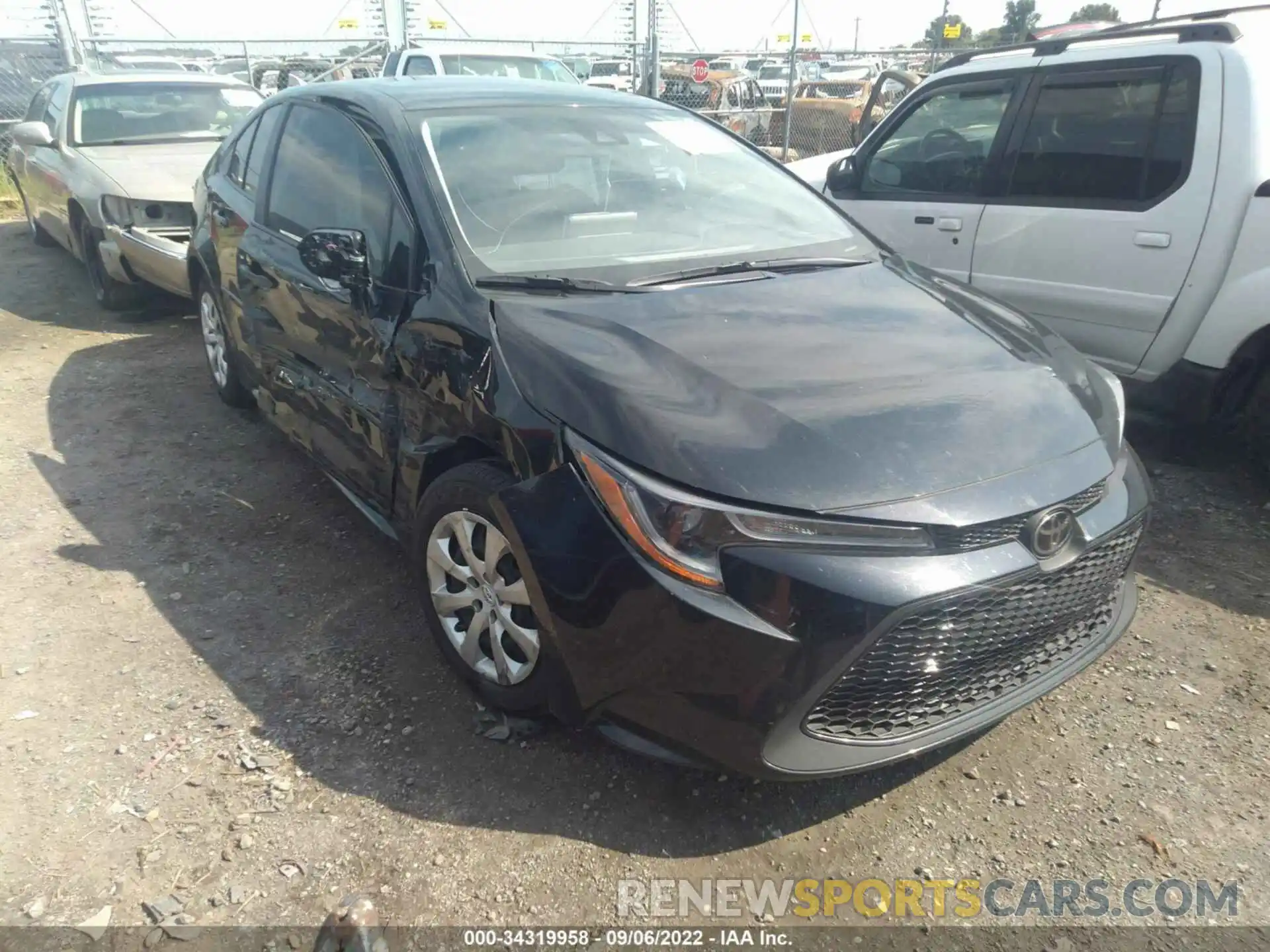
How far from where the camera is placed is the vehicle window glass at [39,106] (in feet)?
28.7

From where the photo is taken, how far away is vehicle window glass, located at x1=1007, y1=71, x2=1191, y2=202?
13.5ft

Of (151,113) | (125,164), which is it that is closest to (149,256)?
(125,164)

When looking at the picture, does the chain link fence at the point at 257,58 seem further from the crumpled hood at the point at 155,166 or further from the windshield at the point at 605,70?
the crumpled hood at the point at 155,166

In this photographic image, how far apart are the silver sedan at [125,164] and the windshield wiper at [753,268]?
14.1 feet

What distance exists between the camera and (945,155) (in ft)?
16.8

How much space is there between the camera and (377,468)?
10.5ft

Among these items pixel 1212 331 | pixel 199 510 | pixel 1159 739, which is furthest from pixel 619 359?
pixel 1212 331

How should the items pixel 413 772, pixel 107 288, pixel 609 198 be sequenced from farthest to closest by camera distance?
1. pixel 107 288
2. pixel 609 198
3. pixel 413 772

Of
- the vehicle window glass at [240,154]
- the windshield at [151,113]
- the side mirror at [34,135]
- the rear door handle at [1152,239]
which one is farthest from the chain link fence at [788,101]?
the vehicle window glass at [240,154]

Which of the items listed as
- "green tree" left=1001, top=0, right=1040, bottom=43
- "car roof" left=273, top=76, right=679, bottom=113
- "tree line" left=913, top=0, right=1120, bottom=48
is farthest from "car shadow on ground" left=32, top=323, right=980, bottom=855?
"green tree" left=1001, top=0, right=1040, bottom=43

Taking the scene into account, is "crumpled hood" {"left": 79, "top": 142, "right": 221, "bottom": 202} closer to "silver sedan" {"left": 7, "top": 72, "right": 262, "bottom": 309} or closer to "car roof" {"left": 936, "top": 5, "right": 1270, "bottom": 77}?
"silver sedan" {"left": 7, "top": 72, "right": 262, "bottom": 309}

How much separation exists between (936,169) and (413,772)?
4213 mm

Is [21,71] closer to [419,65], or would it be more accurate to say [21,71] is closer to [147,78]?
[419,65]

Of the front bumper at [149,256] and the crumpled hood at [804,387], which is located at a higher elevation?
the crumpled hood at [804,387]
